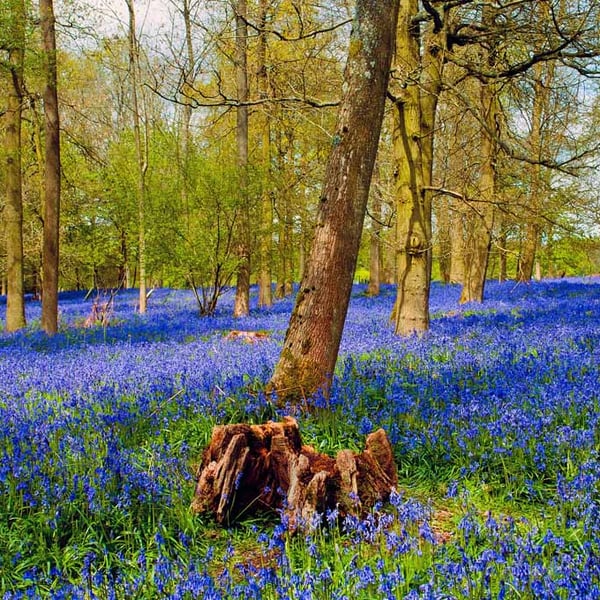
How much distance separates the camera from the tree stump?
2.94m

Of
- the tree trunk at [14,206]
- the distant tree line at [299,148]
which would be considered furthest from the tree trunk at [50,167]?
the tree trunk at [14,206]

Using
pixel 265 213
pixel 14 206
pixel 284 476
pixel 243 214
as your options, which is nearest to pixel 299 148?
pixel 265 213

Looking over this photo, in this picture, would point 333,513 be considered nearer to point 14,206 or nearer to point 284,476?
point 284,476

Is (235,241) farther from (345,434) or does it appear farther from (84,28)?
(345,434)

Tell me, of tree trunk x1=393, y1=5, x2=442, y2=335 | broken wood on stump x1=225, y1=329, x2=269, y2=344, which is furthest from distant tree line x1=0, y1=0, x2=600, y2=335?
broken wood on stump x1=225, y1=329, x2=269, y2=344

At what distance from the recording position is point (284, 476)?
321 centimetres

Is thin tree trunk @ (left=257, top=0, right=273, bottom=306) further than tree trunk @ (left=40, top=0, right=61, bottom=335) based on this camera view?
Yes

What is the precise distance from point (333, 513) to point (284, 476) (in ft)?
2.01

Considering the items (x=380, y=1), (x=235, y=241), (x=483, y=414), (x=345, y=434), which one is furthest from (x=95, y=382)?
(x=235, y=241)

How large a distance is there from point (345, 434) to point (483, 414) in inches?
41.1

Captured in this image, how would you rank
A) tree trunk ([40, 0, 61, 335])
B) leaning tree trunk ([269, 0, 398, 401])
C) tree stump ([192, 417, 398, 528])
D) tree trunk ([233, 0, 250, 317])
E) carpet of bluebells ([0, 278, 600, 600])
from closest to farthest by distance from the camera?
carpet of bluebells ([0, 278, 600, 600])
tree stump ([192, 417, 398, 528])
leaning tree trunk ([269, 0, 398, 401])
tree trunk ([40, 0, 61, 335])
tree trunk ([233, 0, 250, 317])

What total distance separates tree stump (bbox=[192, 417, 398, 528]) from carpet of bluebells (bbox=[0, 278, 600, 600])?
0.11m

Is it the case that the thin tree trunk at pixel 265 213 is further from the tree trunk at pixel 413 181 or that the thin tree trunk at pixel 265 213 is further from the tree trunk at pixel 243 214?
the tree trunk at pixel 413 181

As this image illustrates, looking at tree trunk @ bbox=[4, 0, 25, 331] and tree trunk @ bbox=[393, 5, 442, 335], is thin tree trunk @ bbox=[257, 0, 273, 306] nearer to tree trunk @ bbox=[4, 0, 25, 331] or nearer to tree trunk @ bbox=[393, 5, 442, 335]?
tree trunk @ bbox=[4, 0, 25, 331]
